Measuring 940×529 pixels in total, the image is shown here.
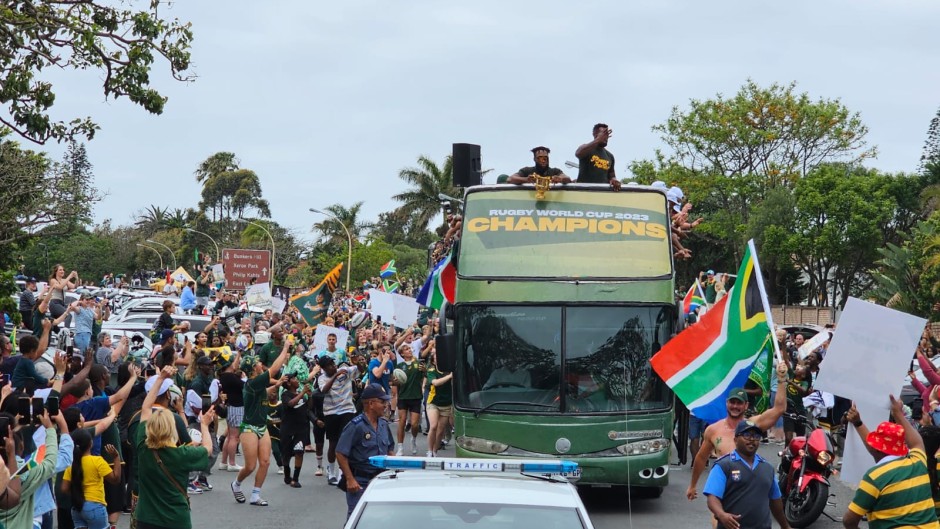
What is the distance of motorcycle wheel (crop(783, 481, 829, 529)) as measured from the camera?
12.7 m

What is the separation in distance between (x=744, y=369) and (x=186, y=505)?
461 centimetres

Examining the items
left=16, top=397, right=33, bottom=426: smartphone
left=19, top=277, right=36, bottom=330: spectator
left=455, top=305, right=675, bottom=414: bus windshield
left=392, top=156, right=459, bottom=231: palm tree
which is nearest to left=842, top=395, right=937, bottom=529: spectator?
left=16, top=397, right=33, bottom=426: smartphone

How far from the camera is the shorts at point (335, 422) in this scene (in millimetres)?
15898

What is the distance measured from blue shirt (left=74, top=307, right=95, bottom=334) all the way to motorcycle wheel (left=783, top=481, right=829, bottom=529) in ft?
48.0

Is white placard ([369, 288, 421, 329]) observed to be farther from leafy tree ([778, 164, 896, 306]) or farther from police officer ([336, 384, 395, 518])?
leafy tree ([778, 164, 896, 306])

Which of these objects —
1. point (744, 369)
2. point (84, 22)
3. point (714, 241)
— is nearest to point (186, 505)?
point (744, 369)

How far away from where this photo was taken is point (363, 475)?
1020cm

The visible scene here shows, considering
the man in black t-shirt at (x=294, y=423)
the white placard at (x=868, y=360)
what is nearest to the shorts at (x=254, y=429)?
the man in black t-shirt at (x=294, y=423)

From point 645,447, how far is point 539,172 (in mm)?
3557

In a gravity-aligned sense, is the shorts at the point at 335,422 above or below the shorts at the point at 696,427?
above

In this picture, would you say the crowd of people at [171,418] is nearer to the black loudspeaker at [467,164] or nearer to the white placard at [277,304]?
the black loudspeaker at [467,164]

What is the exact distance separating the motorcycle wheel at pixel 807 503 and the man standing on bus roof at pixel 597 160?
15.0 ft

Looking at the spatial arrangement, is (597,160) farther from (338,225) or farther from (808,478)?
(338,225)

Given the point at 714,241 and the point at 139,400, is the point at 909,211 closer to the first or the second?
the point at 714,241
